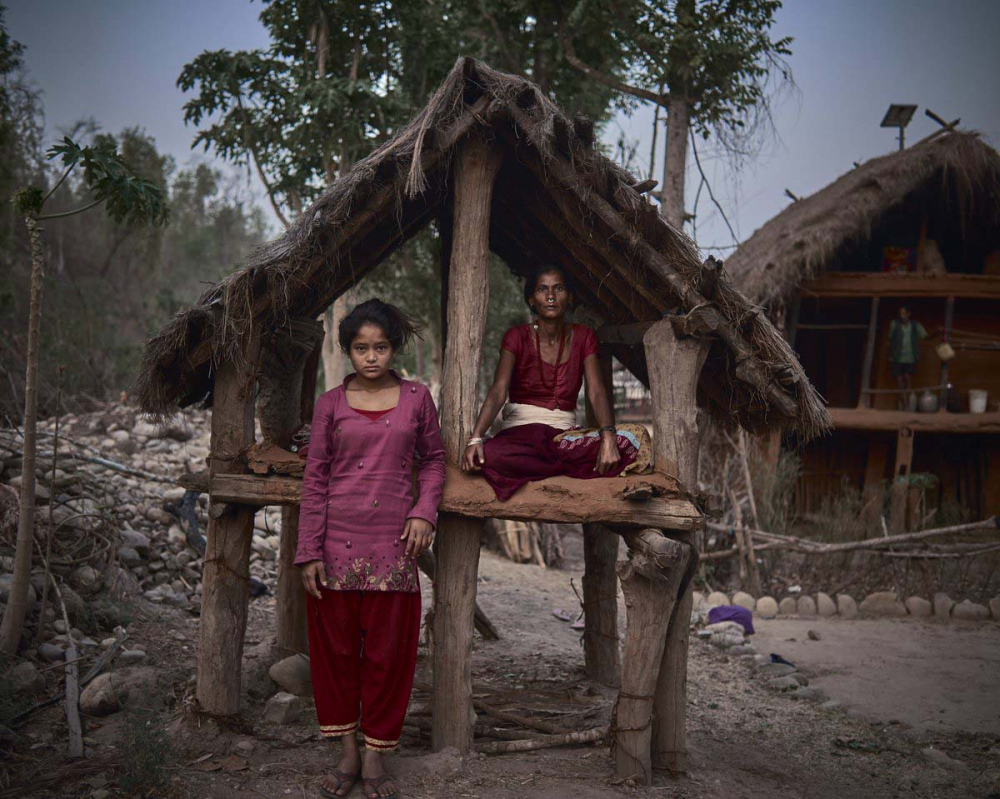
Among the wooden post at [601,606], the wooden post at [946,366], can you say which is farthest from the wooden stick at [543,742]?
the wooden post at [946,366]

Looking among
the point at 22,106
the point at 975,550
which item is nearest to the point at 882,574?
the point at 975,550

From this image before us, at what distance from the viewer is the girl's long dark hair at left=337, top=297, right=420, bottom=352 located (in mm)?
3488

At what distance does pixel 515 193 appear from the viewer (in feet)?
15.0

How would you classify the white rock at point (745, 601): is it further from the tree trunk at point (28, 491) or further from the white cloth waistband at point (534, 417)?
the tree trunk at point (28, 491)

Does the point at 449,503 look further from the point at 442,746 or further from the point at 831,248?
the point at 831,248

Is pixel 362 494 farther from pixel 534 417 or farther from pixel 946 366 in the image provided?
pixel 946 366

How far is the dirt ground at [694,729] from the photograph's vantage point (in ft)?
11.8

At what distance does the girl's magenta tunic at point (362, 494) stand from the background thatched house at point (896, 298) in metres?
8.00

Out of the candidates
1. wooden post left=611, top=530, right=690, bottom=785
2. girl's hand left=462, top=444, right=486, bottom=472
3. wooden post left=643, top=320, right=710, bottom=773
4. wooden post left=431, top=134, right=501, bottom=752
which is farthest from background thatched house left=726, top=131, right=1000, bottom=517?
girl's hand left=462, top=444, right=486, bottom=472

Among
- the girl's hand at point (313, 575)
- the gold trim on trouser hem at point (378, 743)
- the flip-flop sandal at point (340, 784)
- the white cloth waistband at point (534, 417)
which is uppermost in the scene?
the white cloth waistband at point (534, 417)

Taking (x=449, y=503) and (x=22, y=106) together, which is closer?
(x=449, y=503)

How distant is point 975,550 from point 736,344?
5.76 metres

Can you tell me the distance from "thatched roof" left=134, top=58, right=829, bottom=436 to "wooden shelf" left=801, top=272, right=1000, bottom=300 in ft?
24.5

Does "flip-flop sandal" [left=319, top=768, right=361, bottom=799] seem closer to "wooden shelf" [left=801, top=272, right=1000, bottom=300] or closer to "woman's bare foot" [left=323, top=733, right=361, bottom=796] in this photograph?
"woman's bare foot" [left=323, top=733, right=361, bottom=796]
